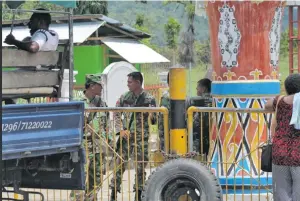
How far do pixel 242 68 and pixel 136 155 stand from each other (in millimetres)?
1783

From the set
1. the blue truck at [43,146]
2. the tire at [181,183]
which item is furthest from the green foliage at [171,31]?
the blue truck at [43,146]

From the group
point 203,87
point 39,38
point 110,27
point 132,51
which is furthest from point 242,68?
point 132,51

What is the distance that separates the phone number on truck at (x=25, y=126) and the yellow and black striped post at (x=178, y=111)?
1594 millimetres

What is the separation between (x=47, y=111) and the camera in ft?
22.9

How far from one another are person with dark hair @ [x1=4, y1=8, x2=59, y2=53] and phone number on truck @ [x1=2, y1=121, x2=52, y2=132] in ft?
2.86

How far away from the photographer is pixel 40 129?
6.94 metres

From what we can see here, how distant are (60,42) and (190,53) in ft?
136

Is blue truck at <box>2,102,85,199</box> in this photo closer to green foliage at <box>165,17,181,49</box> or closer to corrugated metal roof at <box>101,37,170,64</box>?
corrugated metal roof at <box>101,37,170,64</box>

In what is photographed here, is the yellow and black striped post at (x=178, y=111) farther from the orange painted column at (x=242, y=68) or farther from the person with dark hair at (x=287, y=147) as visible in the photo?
the person with dark hair at (x=287, y=147)

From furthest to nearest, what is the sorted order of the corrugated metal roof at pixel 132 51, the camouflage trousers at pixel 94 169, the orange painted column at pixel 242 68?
the corrugated metal roof at pixel 132 51
the orange painted column at pixel 242 68
the camouflage trousers at pixel 94 169

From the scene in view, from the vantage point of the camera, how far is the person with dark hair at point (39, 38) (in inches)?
293

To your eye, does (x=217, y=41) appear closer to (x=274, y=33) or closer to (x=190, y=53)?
(x=274, y=33)

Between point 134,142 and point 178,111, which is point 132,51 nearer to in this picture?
point 134,142

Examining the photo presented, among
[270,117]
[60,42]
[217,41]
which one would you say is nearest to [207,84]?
[217,41]
